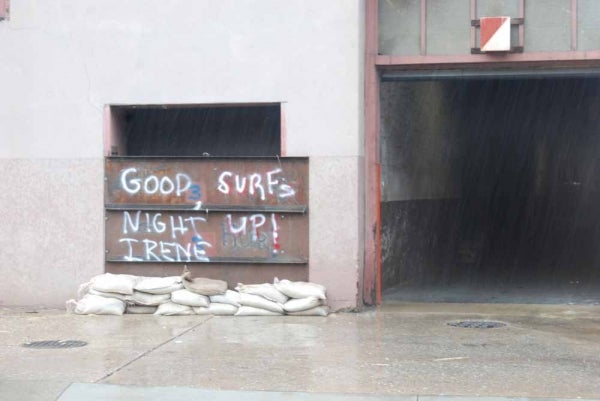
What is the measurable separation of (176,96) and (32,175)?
214cm

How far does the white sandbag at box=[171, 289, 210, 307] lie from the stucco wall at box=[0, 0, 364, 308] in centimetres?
125

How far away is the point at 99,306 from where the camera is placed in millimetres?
11289

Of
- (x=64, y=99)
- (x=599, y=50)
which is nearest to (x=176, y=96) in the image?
(x=64, y=99)

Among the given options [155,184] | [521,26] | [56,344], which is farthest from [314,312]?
[521,26]

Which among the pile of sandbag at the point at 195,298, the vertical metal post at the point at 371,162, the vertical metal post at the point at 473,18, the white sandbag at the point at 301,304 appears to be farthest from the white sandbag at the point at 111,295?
the vertical metal post at the point at 473,18

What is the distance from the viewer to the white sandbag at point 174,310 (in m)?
11.2

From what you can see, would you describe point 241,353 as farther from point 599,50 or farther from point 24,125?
point 599,50

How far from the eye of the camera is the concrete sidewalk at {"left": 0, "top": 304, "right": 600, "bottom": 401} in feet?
24.2

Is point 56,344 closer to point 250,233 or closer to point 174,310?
point 174,310

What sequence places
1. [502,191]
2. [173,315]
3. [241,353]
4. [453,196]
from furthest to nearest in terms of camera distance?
[502,191] → [453,196] → [173,315] → [241,353]

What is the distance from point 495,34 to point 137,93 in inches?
179

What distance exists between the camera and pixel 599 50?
11.3m

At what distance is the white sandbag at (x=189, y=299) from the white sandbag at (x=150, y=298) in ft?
0.50

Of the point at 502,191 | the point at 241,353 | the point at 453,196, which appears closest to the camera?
the point at 241,353
